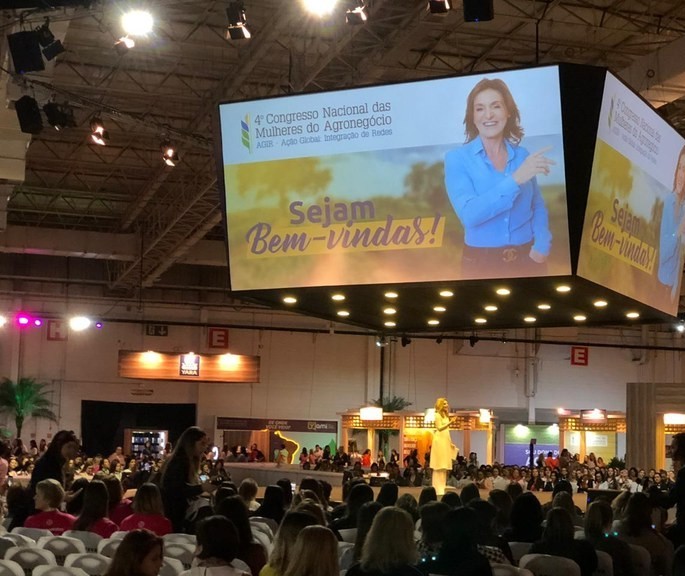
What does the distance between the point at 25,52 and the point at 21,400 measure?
19663 millimetres

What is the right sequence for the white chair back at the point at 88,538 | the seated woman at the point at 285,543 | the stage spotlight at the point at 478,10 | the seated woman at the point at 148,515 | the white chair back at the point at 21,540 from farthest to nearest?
the stage spotlight at the point at 478,10 < the seated woman at the point at 148,515 < the white chair back at the point at 88,538 < the white chair back at the point at 21,540 < the seated woman at the point at 285,543

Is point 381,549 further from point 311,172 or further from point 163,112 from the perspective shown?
point 163,112

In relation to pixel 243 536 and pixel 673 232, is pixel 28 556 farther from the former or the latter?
pixel 673 232

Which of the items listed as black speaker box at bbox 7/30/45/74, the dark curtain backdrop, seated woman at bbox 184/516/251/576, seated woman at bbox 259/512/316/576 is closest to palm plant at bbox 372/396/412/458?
the dark curtain backdrop

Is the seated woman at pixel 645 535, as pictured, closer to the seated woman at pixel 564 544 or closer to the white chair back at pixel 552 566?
the seated woman at pixel 564 544

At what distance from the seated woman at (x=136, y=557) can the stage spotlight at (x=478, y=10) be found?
20.4ft

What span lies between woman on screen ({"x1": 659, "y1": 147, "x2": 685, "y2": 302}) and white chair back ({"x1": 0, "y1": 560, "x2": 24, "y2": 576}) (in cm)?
763

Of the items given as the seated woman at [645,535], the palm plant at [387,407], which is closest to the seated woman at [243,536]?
the seated woman at [645,535]

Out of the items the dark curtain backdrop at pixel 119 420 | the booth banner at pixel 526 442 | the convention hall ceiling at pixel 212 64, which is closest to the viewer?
the convention hall ceiling at pixel 212 64

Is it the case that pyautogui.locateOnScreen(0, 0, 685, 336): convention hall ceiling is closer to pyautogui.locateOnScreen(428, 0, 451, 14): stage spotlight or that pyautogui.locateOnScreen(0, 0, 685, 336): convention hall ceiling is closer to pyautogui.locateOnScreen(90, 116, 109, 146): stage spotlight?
pyautogui.locateOnScreen(90, 116, 109, 146): stage spotlight

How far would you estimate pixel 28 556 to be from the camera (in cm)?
577

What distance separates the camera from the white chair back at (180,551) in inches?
246

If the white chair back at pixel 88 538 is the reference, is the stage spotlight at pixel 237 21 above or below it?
above

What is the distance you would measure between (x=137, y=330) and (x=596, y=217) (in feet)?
75.6
